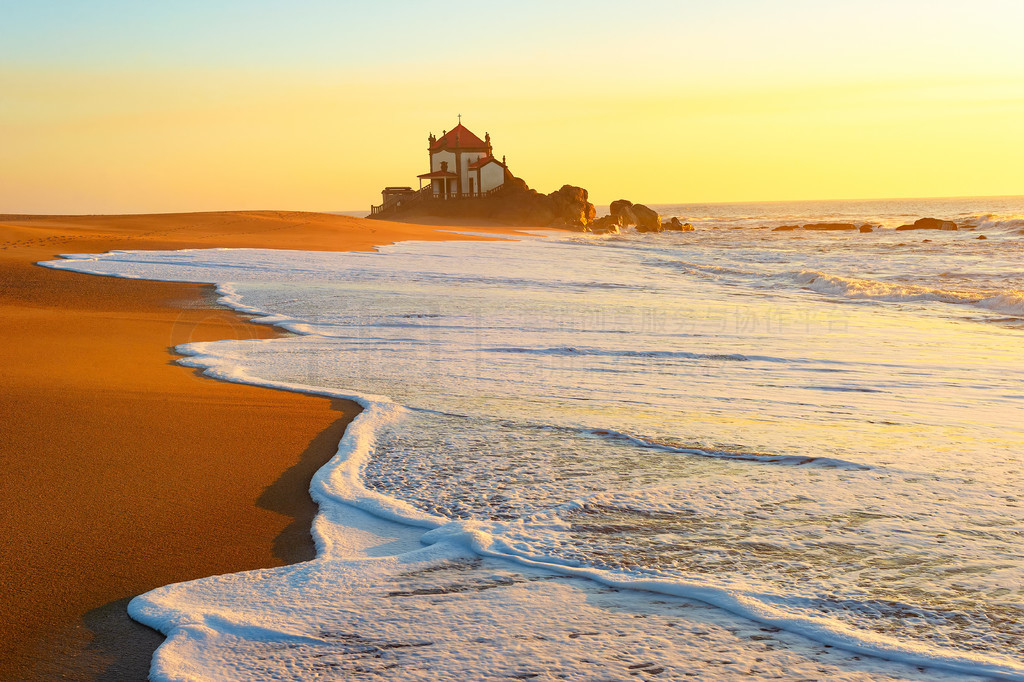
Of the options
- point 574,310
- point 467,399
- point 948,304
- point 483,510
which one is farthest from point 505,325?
point 948,304

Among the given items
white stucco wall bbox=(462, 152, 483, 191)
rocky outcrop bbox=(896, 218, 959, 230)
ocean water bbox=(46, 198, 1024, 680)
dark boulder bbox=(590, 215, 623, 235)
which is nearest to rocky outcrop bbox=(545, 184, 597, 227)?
dark boulder bbox=(590, 215, 623, 235)

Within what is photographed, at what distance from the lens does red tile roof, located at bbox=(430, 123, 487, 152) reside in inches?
2758

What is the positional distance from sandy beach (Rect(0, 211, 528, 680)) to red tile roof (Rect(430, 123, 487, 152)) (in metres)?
63.2

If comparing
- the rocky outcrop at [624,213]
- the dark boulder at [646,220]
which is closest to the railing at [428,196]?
the rocky outcrop at [624,213]

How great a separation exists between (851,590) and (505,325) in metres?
7.13

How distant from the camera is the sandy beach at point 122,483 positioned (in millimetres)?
2922

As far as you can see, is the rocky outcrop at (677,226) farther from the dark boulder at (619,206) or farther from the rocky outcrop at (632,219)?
the dark boulder at (619,206)

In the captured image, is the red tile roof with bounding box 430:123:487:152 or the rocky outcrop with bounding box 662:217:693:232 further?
the red tile roof with bounding box 430:123:487:152

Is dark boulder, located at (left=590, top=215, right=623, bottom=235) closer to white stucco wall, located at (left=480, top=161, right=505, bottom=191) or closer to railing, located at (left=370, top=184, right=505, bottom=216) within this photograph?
railing, located at (left=370, top=184, right=505, bottom=216)

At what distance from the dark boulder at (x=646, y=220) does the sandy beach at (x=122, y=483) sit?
62.7 metres

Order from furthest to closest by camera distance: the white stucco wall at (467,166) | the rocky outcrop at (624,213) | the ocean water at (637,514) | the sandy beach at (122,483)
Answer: the rocky outcrop at (624,213) → the white stucco wall at (467,166) → the sandy beach at (122,483) → the ocean water at (637,514)

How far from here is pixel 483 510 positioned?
4023 mm

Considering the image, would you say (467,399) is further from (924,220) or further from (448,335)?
(924,220)

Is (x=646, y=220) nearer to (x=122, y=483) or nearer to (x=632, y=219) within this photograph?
(x=632, y=219)
